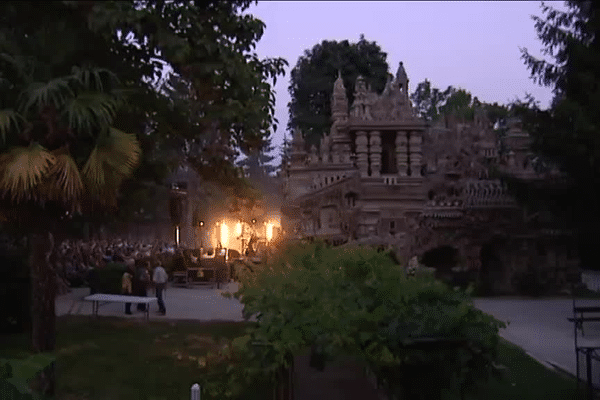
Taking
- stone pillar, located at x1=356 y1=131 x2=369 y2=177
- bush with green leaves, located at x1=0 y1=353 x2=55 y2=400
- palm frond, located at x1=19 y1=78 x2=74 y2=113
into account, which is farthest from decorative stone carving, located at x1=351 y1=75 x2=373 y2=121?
bush with green leaves, located at x1=0 y1=353 x2=55 y2=400

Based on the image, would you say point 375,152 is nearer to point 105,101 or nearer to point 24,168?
point 105,101

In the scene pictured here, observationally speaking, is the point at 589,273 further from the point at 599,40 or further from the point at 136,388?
the point at 136,388

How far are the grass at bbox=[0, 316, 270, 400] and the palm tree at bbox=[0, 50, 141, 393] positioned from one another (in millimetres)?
1138

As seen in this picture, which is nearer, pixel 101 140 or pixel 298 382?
pixel 298 382

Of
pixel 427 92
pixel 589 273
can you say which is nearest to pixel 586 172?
pixel 589 273

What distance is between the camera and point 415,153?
3155 cm

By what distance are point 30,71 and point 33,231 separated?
3151 mm

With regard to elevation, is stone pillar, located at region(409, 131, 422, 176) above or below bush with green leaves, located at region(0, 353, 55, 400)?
above

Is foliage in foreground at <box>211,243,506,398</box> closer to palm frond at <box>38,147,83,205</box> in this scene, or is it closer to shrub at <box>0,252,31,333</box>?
palm frond at <box>38,147,83,205</box>

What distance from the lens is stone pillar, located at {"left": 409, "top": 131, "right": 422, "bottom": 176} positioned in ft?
103

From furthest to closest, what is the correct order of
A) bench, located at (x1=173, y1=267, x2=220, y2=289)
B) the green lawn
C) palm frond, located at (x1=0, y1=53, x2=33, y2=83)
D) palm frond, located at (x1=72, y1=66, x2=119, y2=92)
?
bench, located at (x1=173, y1=267, x2=220, y2=289) → palm frond, located at (x1=0, y1=53, x2=33, y2=83) → palm frond, located at (x1=72, y1=66, x2=119, y2=92) → the green lawn

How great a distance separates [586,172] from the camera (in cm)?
1891

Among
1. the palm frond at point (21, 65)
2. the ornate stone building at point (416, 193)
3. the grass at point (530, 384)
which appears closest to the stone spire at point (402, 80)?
the ornate stone building at point (416, 193)

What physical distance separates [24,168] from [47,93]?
158 centimetres
